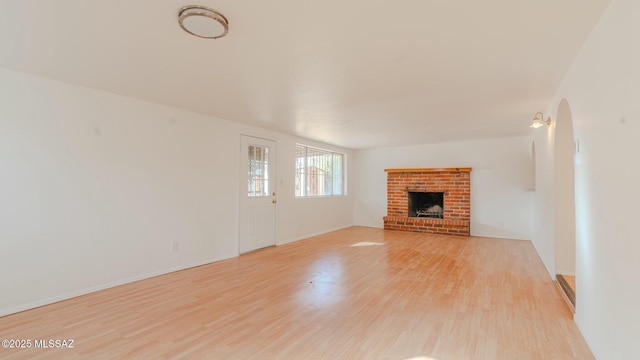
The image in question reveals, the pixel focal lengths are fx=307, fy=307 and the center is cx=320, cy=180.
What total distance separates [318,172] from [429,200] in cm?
293

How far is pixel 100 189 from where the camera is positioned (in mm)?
3434

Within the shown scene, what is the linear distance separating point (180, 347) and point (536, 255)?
538 cm

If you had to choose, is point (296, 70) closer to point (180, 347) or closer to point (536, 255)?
point (180, 347)

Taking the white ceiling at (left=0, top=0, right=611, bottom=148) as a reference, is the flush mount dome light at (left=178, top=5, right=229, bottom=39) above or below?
below

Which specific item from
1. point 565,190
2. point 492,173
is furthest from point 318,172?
point 565,190

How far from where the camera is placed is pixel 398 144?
759 centimetres

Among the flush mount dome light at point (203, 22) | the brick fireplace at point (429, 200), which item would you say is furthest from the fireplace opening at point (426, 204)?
the flush mount dome light at point (203, 22)

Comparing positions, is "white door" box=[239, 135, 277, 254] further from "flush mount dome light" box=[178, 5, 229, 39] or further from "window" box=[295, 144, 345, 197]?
"flush mount dome light" box=[178, 5, 229, 39]

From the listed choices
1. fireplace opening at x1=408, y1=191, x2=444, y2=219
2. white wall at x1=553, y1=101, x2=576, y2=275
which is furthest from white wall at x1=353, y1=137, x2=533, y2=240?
white wall at x1=553, y1=101, x2=576, y2=275

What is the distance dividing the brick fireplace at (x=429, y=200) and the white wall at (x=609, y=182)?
459cm

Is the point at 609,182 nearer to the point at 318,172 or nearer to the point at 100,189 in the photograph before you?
the point at 100,189

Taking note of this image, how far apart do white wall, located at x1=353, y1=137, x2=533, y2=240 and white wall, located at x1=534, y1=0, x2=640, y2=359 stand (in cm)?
419

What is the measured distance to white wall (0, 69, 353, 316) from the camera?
288cm

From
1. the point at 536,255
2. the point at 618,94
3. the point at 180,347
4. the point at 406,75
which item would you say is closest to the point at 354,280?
the point at 180,347
